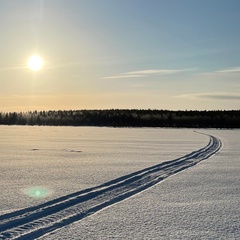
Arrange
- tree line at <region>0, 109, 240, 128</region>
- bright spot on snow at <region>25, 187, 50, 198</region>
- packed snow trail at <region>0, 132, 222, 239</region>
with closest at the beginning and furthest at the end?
packed snow trail at <region>0, 132, 222, 239</region>
bright spot on snow at <region>25, 187, 50, 198</region>
tree line at <region>0, 109, 240, 128</region>

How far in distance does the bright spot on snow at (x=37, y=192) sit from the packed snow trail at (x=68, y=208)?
374 mm

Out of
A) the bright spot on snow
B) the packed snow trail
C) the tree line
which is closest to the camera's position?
the packed snow trail

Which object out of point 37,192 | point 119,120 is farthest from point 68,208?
point 119,120

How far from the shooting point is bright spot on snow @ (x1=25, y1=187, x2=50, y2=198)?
5331mm

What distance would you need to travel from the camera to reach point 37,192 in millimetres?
5566

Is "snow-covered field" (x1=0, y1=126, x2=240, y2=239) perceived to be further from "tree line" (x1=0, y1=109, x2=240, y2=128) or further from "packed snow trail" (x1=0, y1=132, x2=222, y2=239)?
"tree line" (x1=0, y1=109, x2=240, y2=128)

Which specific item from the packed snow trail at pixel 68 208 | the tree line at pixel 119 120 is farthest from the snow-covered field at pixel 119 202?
the tree line at pixel 119 120

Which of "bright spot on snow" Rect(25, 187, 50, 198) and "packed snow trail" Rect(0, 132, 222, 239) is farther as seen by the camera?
"bright spot on snow" Rect(25, 187, 50, 198)

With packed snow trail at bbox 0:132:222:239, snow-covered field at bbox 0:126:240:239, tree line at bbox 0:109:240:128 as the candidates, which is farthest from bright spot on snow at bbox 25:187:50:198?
tree line at bbox 0:109:240:128

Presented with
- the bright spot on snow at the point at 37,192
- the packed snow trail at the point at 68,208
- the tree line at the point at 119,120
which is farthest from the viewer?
the tree line at the point at 119,120

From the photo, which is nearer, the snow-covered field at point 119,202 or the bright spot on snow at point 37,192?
the snow-covered field at point 119,202

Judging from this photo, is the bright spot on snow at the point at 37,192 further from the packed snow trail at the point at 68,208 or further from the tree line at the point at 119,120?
the tree line at the point at 119,120

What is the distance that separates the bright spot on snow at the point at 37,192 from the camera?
5.33 metres

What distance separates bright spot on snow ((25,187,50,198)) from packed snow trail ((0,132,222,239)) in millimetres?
374
